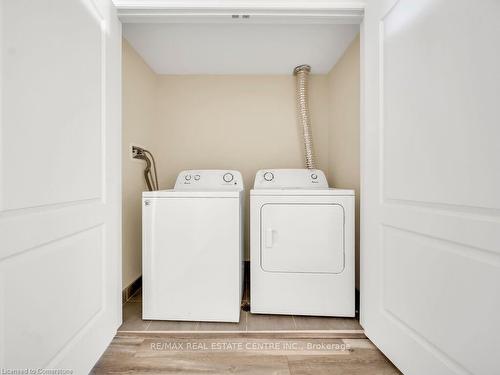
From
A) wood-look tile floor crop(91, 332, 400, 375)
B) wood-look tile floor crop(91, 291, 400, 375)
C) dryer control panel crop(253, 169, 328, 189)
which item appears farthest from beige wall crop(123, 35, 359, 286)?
wood-look tile floor crop(91, 332, 400, 375)

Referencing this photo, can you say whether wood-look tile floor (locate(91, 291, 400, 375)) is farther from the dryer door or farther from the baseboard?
the dryer door

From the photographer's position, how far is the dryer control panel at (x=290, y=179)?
2037 millimetres

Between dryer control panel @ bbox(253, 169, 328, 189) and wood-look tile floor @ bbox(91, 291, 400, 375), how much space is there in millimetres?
947

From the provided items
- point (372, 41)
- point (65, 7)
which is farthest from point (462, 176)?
point (65, 7)

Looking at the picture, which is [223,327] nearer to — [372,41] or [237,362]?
[237,362]

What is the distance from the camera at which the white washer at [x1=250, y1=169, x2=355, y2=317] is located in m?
1.56

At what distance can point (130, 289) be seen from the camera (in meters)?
1.87

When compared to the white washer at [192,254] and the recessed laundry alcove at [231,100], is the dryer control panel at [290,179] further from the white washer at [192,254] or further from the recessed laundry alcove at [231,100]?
the white washer at [192,254]

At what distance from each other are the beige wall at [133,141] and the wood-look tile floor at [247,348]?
0.44 metres

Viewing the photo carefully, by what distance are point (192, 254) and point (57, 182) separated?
818 millimetres

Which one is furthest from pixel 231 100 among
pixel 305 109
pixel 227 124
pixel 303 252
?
pixel 303 252

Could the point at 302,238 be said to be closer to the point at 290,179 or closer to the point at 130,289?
the point at 290,179

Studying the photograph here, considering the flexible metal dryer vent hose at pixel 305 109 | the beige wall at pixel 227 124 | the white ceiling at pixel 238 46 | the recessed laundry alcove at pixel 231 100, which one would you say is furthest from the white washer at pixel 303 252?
the white ceiling at pixel 238 46

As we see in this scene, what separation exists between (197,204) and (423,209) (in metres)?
1.13
